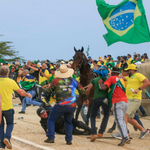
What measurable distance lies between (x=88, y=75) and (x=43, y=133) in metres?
2.77

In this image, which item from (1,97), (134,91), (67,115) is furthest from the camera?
(134,91)

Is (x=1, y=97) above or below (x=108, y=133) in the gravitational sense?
above

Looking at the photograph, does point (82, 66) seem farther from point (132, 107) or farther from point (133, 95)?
point (132, 107)

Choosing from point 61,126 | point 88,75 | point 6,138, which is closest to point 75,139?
point 61,126

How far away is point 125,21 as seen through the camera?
13805 mm

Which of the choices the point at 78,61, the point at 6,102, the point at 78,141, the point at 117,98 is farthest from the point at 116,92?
the point at 78,61

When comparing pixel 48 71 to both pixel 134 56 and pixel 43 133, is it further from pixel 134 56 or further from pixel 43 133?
pixel 43 133

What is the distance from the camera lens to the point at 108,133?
9289mm

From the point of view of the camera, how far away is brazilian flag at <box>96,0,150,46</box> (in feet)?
42.8

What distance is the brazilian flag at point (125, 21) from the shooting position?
514 inches

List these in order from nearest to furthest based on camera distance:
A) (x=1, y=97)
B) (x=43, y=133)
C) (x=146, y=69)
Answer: (x=1, y=97), (x=43, y=133), (x=146, y=69)

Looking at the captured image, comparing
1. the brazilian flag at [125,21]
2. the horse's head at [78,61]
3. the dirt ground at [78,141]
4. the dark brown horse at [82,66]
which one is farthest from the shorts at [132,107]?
the brazilian flag at [125,21]

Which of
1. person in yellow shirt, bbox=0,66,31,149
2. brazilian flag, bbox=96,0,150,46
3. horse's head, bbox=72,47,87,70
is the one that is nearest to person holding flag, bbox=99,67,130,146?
person in yellow shirt, bbox=0,66,31,149

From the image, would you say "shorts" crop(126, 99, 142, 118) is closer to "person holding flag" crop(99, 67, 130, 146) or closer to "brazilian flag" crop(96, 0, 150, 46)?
"person holding flag" crop(99, 67, 130, 146)
